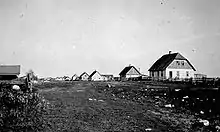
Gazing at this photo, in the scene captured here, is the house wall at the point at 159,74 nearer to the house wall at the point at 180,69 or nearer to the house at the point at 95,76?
the house wall at the point at 180,69

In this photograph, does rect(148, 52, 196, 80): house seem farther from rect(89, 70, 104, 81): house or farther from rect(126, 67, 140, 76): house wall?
rect(89, 70, 104, 81): house

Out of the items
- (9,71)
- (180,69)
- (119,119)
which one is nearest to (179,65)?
(180,69)

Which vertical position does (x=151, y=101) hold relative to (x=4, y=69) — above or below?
below

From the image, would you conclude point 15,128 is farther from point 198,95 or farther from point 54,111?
point 198,95

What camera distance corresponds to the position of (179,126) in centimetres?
953

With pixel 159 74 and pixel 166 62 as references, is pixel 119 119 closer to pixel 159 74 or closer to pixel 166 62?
pixel 166 62

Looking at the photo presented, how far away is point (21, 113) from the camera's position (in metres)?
9.82

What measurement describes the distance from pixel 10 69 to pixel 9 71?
0.56 m

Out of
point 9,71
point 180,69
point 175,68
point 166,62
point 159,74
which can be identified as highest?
point 166,62

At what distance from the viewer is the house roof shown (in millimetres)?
36784

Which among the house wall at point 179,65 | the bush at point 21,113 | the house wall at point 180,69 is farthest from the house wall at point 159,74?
the bush at point 21,113

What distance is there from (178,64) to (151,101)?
36.2m

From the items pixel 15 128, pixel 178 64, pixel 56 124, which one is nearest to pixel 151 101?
pixel 56 124

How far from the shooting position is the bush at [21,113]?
8.78m
